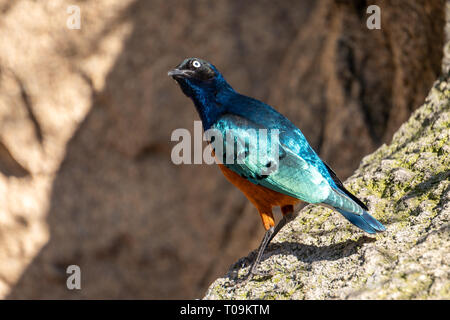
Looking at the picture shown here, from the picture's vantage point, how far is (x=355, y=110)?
563 cm

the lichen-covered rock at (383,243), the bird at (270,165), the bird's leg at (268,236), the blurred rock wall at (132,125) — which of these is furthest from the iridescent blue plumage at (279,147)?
the blurred rock wall at (132,125)

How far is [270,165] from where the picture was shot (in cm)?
324

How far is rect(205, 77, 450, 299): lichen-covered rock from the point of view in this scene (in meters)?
2.57

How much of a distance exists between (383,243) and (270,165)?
805 mm

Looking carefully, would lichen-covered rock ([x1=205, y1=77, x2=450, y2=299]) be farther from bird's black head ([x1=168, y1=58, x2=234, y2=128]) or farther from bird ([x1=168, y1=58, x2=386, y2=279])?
bird's black head ([x1=168, y1=58, x2=234, y2=128])

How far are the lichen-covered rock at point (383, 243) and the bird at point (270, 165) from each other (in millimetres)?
132

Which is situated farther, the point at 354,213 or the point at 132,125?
the point at 132,125

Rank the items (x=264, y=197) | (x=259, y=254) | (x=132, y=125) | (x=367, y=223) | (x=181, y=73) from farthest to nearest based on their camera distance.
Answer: (x=132, y=125) < (x=181, y=73) < (x=264, y=197) < (x=259, y=254) < (x=367, y=223)

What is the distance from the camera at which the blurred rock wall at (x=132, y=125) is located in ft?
20.4

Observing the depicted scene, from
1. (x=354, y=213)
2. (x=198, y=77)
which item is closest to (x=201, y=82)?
(x=198, y=77)

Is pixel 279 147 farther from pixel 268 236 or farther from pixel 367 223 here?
pixel 367 223

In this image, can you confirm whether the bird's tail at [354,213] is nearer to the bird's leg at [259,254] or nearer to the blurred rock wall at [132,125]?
the bird's leg at [259,254]
